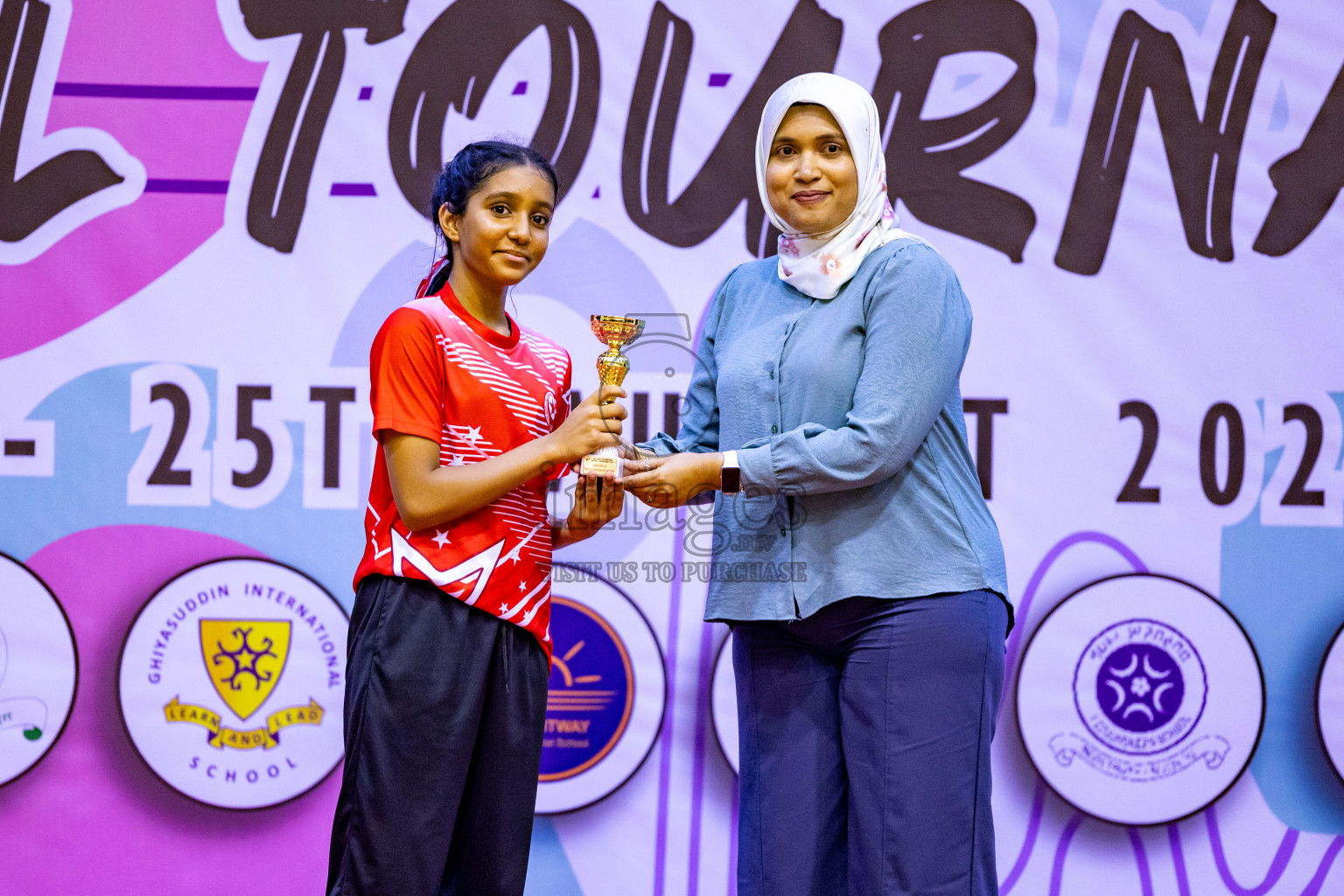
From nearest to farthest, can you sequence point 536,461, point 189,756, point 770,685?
point 536,461
point 770,685
point 189,756

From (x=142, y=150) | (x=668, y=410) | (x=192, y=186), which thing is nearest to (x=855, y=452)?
(x=668, y=410)

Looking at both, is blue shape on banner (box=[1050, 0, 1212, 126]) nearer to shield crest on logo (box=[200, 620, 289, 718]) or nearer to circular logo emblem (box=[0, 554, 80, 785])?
shield crest on logo (box=[200, 620, 289, 718])

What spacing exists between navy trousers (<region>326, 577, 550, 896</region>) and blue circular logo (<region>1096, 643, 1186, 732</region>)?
1649 mm

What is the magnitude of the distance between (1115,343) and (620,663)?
148 cm

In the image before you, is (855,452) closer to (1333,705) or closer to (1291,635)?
(1291,635)

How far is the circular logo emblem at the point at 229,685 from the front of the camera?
2658mm

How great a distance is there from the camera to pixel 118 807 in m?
2.68

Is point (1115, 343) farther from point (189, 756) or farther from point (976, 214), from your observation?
point (189, 756)

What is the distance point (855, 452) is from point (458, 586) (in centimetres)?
64

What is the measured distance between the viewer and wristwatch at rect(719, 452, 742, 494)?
1.69m

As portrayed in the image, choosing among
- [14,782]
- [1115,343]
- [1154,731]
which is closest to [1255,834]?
[1154,731]

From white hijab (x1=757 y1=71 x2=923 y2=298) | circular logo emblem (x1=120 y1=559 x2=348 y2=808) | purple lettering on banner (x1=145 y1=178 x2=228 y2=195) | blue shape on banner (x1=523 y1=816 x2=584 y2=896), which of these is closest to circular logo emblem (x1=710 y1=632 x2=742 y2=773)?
blue shape on banner (x1=523 y1=816 x2=584 y2=896)

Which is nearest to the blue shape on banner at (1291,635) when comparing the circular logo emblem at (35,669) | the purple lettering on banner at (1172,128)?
the purple lettering on banner at (1172,128)

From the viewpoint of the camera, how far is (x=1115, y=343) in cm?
267
